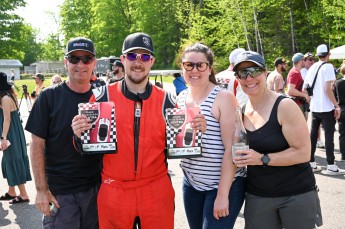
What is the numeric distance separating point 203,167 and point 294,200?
2.43 ft

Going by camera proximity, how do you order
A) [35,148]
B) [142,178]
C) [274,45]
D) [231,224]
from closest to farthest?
[142,178], [231,224], [35,148], [274,45]

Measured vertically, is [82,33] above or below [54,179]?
above

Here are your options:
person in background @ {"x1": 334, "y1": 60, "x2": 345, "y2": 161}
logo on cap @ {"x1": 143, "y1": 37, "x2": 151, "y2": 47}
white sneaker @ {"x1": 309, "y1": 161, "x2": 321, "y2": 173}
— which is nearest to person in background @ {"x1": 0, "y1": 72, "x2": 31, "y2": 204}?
logo on cap @ {"x1": 143, "y1": 37, "x2": 151, "y2": 47}

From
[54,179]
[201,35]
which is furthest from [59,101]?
[201,35]

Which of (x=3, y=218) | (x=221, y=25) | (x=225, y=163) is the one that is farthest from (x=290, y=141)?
(x=221, y=25)

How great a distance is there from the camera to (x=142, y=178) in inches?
113

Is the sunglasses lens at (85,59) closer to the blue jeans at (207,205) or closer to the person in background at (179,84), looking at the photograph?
the blue jeans at (207,205)

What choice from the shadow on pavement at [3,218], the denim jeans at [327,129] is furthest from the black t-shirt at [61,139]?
the denim jeans at [327,129]

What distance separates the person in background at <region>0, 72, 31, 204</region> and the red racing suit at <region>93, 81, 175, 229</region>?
13.0ft

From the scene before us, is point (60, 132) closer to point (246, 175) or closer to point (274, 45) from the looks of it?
point (246, 175)

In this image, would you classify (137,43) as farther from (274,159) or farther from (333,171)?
(333,171)

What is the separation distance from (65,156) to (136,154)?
33.6 inches

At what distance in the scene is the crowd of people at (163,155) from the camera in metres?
2.86

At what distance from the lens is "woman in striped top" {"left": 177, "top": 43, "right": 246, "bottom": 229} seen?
297 cm
